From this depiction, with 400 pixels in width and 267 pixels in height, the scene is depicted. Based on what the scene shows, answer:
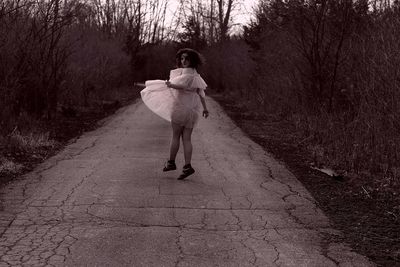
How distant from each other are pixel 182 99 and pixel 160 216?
8.30 ft

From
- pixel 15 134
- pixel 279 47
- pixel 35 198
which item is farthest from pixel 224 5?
pixel 35 198

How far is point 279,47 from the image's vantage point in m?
20.1

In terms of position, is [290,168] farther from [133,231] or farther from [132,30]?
[132,30]

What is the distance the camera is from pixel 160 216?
6.24 metres

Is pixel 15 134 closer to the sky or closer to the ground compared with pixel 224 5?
closer to the ground

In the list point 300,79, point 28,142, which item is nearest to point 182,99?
point 28,142

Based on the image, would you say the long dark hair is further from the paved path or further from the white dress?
the paved path

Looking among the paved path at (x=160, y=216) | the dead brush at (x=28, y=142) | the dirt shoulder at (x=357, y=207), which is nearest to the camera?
the paved path at (x=160, y=216)

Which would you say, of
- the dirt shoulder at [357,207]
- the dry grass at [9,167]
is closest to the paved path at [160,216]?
the dirt shoulder at [357,207]

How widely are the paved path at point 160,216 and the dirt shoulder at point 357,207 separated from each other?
0.62ft

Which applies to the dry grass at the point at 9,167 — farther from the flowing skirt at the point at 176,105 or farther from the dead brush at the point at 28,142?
the flowing skirt at the point at 176,105

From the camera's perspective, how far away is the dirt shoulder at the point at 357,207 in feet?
17.8

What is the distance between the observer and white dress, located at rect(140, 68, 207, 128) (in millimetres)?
8258

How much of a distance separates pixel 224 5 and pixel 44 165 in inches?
1932
